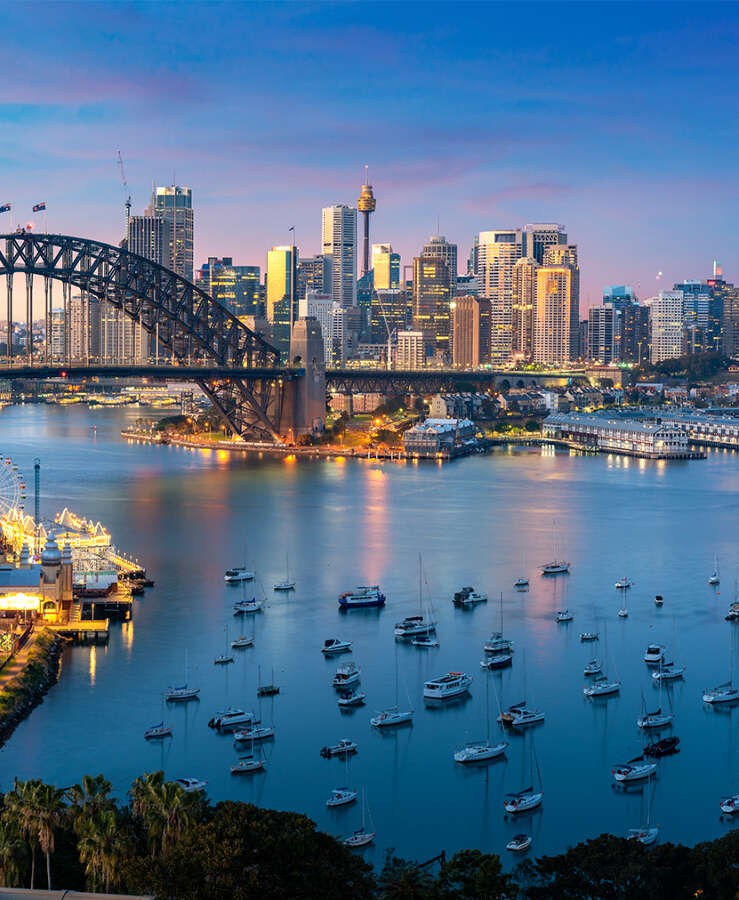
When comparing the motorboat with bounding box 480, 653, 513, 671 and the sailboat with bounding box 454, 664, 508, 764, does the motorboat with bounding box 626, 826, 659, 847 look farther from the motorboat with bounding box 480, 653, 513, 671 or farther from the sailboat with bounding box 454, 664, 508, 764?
the motorboat with bounding box 480, 653, 513, 671

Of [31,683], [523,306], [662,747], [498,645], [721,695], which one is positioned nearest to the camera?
[662,747]

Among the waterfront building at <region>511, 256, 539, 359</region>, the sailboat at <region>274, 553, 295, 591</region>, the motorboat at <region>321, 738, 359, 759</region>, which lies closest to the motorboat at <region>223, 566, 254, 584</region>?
the sailboat at <region>274, 553, 295, 591</region>

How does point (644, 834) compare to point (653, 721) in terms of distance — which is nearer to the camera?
point (644, 834)

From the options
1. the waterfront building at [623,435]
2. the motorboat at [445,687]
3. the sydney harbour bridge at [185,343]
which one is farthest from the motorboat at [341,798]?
the waterfront building at [623,435]

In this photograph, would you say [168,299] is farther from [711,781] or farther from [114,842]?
[114,842]

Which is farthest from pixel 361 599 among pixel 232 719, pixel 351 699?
pixel 232 719

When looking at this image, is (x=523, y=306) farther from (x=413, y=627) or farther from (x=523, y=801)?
(x=523, y=801)

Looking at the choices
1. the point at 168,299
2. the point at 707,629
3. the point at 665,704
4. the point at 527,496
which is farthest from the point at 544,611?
the point at 168,299
